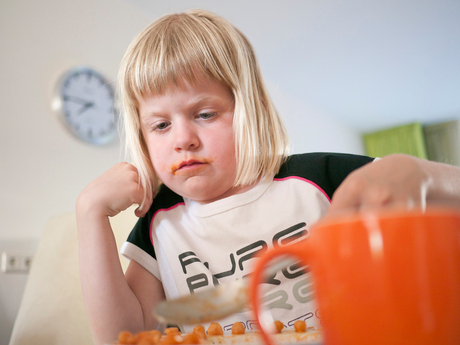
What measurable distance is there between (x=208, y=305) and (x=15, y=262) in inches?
68.6

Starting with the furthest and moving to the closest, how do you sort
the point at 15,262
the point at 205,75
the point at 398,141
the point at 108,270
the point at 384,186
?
the point at 398,141
the point at 15,262
the point at 205,75
the point at 108,270
the point at 384,186

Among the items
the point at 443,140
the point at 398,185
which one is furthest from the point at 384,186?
the point at 443,140

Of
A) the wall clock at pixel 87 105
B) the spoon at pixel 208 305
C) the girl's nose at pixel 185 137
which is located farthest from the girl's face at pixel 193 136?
the wall clock at pixel 87 105

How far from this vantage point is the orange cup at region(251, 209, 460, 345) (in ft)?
0.61

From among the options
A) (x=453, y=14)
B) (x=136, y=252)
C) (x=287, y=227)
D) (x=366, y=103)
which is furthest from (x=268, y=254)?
(x=366, y=103)

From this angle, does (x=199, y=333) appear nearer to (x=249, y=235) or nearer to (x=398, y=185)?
(x=398, y=185)

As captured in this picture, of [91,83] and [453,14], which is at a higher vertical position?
[453,14]

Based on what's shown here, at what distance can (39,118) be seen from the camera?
80.7 inches

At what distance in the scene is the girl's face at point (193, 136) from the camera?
2.25 feet

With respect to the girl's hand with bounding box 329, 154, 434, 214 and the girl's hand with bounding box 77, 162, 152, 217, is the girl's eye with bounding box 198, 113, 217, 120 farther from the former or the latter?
the girl's hand with bounding box 329, 154, 434, 214

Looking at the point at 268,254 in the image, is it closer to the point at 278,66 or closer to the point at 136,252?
the point at 136,252

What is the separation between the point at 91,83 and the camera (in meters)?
2.37

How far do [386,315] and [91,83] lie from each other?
244cm

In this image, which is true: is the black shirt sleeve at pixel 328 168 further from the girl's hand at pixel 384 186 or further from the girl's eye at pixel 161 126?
the girl's hand at pixel 384 186
